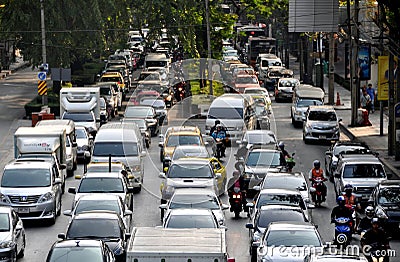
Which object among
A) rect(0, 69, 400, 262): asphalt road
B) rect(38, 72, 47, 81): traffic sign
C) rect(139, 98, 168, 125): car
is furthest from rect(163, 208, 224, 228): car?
rect(38, 72, 47, 81): traffic sign

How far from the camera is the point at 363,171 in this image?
35812 mm

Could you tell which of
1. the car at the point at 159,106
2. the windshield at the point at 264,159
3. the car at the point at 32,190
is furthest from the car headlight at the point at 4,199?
the car at the point at 159,106

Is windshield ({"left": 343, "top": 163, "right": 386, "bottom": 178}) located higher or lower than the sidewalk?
higher

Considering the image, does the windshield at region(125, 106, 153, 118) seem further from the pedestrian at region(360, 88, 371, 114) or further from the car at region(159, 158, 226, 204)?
the car at region(159, 158, 226, 204)

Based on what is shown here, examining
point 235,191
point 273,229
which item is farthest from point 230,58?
point 273,229

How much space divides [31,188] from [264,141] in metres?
13.9

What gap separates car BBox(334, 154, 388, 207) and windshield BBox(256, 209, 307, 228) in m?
7.32

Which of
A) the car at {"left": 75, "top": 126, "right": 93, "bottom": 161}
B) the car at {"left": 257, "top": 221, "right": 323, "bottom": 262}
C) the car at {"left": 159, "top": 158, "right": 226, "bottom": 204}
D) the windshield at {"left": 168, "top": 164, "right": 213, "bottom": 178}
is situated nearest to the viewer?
the car at {"left": 257, "top": 221, "right": 323, "bottom": 262}

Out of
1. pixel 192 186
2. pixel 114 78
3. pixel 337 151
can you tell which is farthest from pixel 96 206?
pixel 114 78

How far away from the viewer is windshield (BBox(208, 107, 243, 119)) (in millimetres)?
50906

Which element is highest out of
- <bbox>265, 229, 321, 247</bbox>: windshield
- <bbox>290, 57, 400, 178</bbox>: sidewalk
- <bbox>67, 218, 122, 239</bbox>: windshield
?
<bbox>265, 229, 321, 247</bbox>: windshield

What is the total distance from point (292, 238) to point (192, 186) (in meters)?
9.76

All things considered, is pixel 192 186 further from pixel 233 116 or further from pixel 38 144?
pixel 233 116

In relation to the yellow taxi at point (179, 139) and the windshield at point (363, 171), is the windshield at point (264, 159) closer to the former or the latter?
the windshield at point (363, 171)
